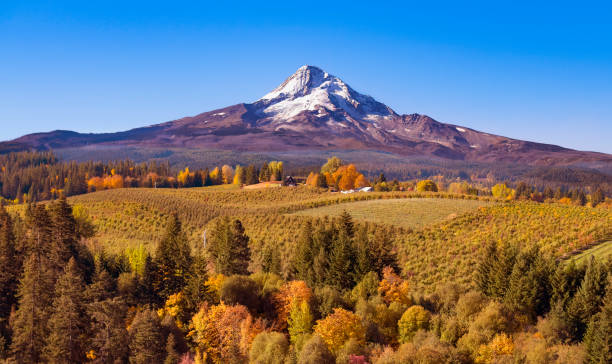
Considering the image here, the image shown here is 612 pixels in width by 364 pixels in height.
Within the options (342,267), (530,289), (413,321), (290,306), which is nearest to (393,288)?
(413,321)

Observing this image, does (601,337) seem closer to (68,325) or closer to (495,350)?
(495,350)

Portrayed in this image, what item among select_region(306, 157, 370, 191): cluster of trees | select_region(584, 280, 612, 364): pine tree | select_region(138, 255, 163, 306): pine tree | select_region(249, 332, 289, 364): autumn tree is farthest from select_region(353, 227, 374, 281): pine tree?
select_region(306, 157, 370, 191): cluster of trees

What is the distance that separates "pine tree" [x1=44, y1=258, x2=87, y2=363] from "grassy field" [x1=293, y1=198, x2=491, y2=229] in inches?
1912

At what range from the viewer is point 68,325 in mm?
55125

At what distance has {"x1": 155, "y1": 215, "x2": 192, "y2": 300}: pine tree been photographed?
63344 millimetres

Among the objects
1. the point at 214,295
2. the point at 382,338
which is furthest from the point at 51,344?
the point at 382,338

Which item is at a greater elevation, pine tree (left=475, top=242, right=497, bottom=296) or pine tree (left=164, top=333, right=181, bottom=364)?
pine tree (left=475, top=242, right=497, bottom=296)

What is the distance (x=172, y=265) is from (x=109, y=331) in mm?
12563

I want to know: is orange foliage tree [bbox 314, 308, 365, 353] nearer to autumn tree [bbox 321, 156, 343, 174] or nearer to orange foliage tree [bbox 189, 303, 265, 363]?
orange foliage tree [bbox 189, 303, 265, 363]

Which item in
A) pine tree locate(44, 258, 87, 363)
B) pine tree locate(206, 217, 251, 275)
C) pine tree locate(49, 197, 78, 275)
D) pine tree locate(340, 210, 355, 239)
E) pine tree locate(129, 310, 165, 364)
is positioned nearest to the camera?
pine tree locate(129, 310, 165, 364)

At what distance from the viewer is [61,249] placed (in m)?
68.5

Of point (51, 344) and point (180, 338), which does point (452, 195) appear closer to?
point (180, 338)

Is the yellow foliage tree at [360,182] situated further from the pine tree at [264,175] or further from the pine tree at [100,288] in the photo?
the pine tree at [100,288]

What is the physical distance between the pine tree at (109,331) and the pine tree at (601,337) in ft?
152
